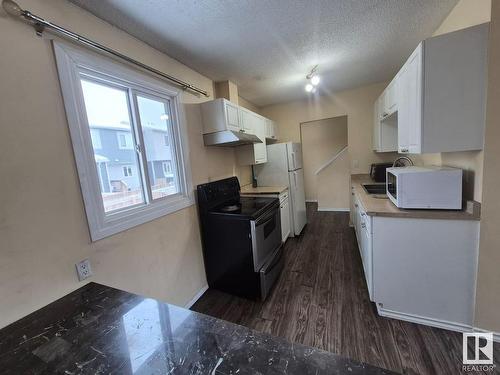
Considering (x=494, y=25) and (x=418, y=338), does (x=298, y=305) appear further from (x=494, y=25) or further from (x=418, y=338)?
(x=494, y=25)

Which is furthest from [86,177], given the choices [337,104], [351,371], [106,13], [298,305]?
[337,104]

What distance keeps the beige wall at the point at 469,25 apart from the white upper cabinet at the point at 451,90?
147 millimetres

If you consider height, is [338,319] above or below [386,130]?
below

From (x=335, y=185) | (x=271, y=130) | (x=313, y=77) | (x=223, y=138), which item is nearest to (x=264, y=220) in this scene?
(x=223, y=138)

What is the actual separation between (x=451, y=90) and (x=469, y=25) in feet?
1.98

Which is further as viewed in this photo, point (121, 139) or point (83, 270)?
point (121, 139)

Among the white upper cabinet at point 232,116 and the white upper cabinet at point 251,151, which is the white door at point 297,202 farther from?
the white upper cabinet at point 232,116

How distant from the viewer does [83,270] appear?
4.29 ft

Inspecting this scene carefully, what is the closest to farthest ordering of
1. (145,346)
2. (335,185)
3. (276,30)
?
(145,346)
(276,30)
(335,185)

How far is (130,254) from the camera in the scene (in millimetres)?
1613

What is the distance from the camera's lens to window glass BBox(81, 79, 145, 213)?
4.99ft

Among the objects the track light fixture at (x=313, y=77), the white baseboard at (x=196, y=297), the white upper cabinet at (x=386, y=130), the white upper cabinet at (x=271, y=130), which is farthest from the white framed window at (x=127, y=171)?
the white upper cabinet at (x=386, y=130)

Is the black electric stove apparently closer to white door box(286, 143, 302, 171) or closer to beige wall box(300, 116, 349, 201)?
white door box(286, 143, 302, 171)

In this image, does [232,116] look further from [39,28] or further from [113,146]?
[39,28]
